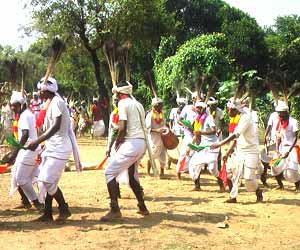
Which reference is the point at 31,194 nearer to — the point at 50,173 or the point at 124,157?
the point at 50,173

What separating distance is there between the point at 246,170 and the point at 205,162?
138 centimetres

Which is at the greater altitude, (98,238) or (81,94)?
→ (81,94)

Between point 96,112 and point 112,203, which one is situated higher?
point 96,112

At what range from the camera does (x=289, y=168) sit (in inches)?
402

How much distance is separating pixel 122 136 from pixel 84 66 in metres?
26.2

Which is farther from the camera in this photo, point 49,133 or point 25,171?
point 25,171

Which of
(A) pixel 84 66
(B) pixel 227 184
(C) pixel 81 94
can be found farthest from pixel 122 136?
(C) pixel 81 94

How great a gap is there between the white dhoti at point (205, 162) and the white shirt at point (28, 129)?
138 inches

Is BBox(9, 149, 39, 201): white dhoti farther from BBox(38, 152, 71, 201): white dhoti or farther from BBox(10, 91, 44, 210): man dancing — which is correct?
BBox(38, 152, 71, 201): white dhoti

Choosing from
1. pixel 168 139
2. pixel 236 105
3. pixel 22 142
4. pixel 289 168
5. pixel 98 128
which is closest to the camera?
pixel 22 142

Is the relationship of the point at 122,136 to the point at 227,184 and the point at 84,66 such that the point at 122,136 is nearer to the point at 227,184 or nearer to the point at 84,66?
the point at 227,184

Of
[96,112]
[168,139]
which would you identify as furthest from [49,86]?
[96,112]

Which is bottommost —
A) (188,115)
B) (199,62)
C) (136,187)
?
(136,187)

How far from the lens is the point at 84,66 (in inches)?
1289
